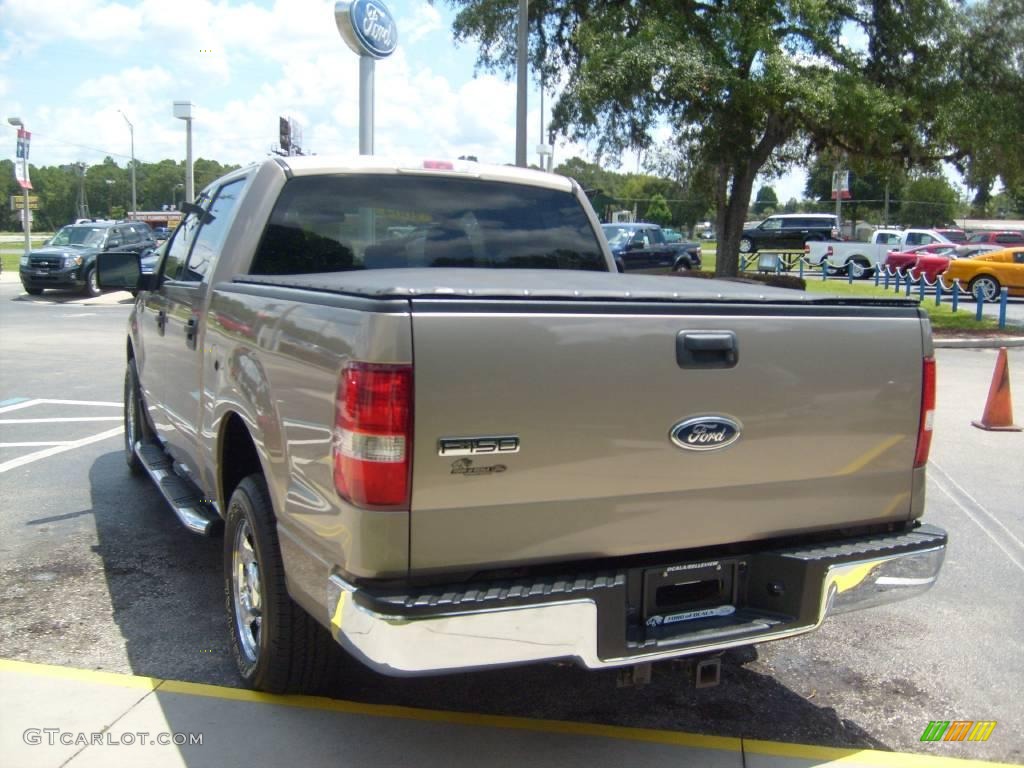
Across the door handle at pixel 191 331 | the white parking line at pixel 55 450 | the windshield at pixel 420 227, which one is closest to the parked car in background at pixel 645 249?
the white parking line at pixel 55 450

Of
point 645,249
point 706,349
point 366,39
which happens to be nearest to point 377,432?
point 706,349

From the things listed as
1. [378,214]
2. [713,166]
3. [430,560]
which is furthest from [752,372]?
[713,166]

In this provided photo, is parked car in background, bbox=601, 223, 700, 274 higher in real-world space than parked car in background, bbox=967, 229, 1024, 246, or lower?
lower

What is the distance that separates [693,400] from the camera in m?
3.04

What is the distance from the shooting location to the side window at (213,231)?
4.68 meters

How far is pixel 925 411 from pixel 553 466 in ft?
4.87

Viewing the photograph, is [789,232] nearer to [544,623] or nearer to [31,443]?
[31,443]

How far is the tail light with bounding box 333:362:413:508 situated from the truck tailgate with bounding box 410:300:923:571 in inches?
1.6

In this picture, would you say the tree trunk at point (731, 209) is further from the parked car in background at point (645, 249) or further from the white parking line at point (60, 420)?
the white parking line at point (60, 420)

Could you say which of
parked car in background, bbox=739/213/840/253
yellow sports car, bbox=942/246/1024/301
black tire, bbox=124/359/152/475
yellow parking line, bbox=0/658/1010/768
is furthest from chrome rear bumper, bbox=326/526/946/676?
parked car in background, bbox=739/213/840/253

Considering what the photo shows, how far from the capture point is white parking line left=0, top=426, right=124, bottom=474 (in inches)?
291

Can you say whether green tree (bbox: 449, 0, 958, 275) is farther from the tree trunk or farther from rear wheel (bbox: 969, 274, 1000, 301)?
rear wheel (bbox: 969, 274, 1000, 301)

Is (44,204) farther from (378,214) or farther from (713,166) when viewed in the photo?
(378,214)

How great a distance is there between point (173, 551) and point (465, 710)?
8.16ft
